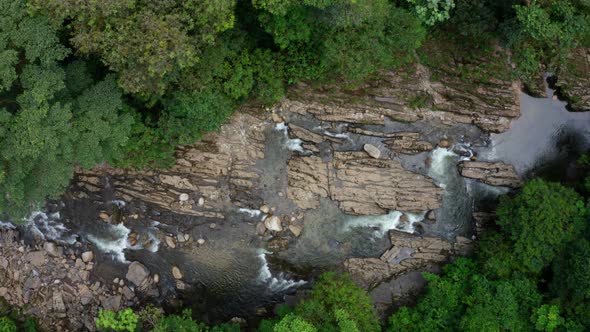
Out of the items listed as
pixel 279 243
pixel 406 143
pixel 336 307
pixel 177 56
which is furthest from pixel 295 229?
pixel 177 56

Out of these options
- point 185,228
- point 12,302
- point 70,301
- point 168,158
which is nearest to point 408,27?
point 168,158

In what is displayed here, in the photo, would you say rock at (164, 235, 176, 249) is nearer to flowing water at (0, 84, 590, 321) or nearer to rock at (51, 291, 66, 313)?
flowing water at (0, 84, 590, 321)

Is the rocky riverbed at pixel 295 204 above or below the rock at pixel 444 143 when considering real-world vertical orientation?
below

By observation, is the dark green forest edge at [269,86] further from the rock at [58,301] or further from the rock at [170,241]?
the rock at [170,241]

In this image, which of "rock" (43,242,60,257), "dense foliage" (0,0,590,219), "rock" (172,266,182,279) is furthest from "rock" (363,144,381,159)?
"rock" (43,242,60,257)

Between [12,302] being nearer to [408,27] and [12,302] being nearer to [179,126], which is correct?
[179,126]

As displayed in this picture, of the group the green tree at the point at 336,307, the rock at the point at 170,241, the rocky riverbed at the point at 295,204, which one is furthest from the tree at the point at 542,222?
the rock at the point at 170,241
